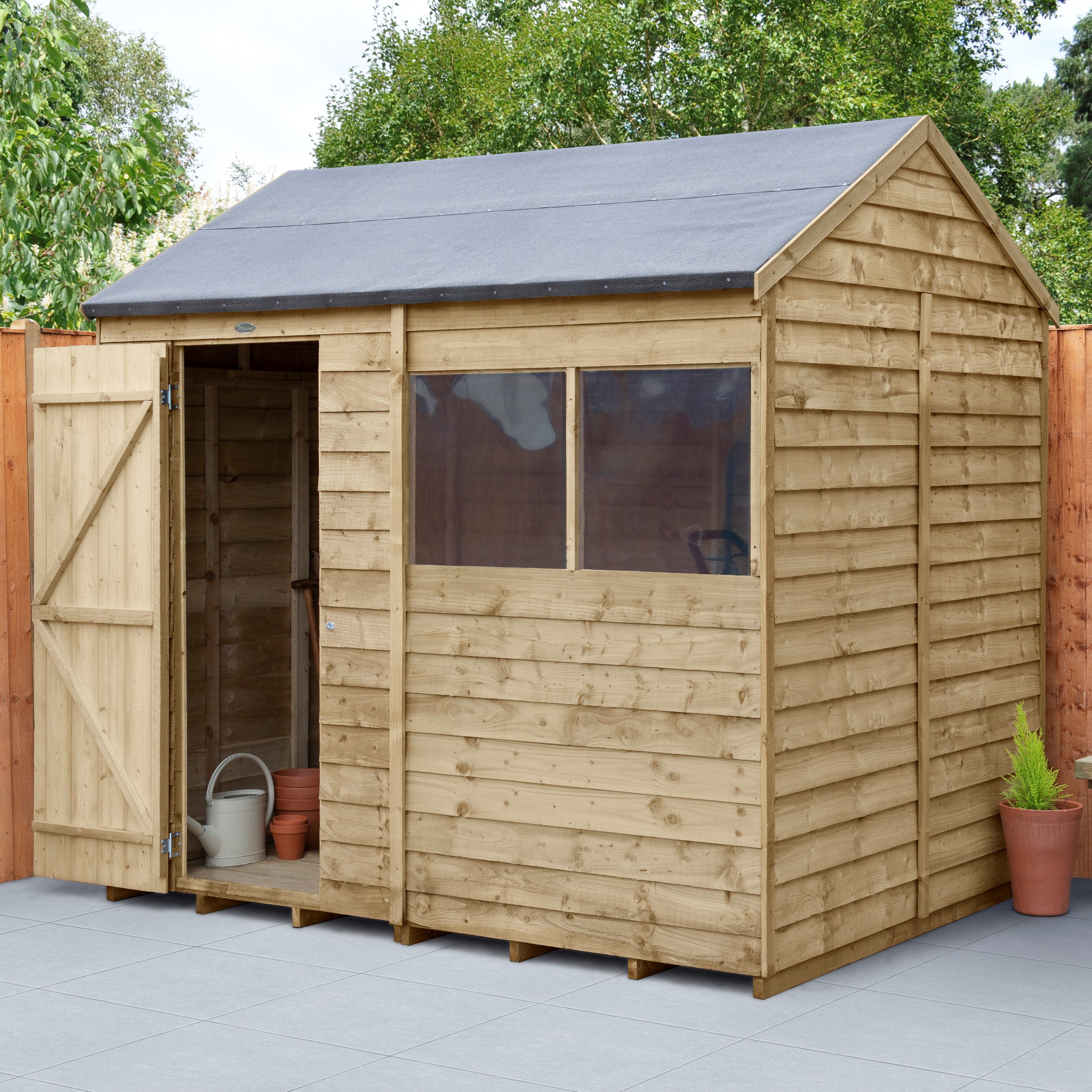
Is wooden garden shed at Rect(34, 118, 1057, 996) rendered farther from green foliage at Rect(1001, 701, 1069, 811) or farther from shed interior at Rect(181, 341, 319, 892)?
shed interior at Rect(181, 341, 319, 892)

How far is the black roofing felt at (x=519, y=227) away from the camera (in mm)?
5223

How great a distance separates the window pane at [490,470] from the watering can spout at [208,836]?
1650mm

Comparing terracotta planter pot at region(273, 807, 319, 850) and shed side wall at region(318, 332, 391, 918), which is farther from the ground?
shed side wall at region(318, 332, 391, 918)

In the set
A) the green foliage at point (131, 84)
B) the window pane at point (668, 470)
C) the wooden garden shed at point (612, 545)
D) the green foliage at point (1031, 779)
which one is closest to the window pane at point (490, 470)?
the wooden garden shed at point (612, 545)

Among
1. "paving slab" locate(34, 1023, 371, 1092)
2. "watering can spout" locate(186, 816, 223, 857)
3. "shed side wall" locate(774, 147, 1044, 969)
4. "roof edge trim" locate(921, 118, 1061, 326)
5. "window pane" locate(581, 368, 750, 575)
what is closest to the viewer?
"paving slab" locate(34, 1023, 371, 1092)

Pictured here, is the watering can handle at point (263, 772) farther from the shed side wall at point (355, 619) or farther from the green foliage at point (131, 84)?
the green foliage at point (131, 84)

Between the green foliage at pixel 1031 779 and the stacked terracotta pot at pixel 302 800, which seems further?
the stacked terracotta pot at pixel 302 800

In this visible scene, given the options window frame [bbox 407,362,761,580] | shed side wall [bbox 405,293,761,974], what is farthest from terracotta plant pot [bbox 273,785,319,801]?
window frame [bbox 407,362,761,580]

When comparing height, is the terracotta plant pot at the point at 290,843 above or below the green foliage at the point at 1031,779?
below

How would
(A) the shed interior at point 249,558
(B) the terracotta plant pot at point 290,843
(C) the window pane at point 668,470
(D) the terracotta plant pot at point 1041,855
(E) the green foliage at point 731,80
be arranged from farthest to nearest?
(E) the green foliage at point 731,80 < (A) the shed interior at point 249,558 < (B) the terracotta plant pot at point 290,843 < (D) the terracotta plant pot at point 1041,855 < (C) the window pane at point 668,470

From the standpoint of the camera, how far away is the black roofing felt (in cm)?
522

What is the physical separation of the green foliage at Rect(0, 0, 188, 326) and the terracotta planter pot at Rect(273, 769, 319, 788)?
344 centimetres

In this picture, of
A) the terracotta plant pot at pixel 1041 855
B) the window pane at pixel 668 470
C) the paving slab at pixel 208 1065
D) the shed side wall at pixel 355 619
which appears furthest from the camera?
the terracotta plant pot at pixel 1041 855

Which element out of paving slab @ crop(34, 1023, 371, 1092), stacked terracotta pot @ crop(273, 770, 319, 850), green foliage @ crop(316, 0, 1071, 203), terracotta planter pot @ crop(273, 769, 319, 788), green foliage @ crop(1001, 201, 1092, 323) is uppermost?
green foliage @ crop(316, 0, 1071, 203)
